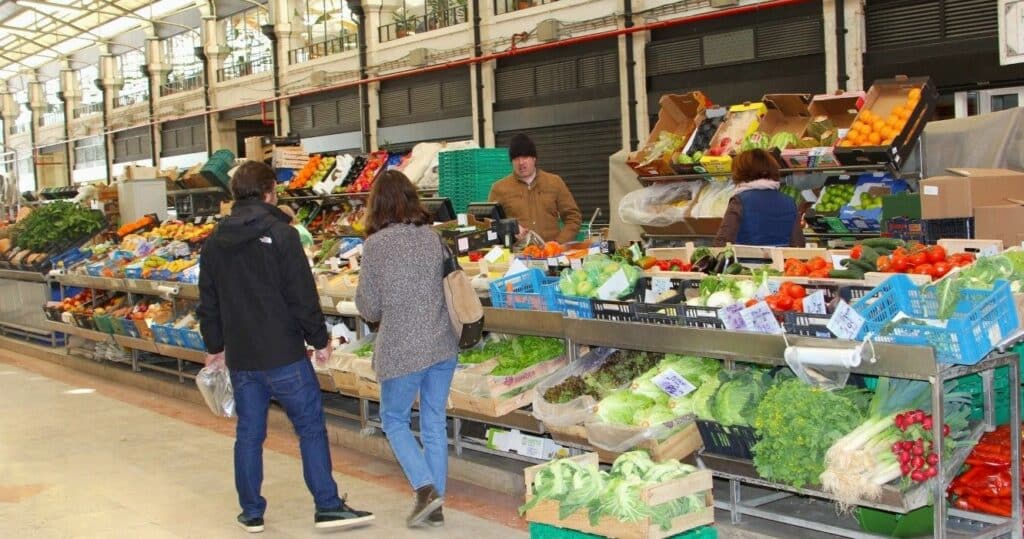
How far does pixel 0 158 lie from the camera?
135 feet

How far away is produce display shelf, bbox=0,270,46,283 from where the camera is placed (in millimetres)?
12380

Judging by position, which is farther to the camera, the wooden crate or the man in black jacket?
the man in black jacket

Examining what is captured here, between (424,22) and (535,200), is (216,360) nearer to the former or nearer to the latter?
(535,200)

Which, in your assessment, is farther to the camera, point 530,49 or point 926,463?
point 530,49

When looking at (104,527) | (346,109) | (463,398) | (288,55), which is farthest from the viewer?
(288,55)

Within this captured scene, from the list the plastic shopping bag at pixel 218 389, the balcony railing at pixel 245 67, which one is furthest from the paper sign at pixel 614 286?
the balcony railing at pixel 245 67

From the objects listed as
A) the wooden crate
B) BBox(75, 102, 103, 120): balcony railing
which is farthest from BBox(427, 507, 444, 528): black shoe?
BBox(75, 102, 103, 120): balcony railing

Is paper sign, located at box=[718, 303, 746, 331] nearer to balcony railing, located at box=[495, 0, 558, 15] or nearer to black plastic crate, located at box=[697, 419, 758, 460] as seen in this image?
black plastic crate, located at box=[697, 419, 758, 460]

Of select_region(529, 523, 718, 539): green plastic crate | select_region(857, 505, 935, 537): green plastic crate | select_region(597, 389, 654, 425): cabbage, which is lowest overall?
select_region(857, 505, 935, 537): green plastic crate

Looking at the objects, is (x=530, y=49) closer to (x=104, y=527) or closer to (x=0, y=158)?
(x=104, y=527)

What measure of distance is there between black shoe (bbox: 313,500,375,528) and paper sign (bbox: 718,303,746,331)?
1.98 meters

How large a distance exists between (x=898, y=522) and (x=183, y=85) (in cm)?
2450

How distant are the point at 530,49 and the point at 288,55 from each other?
7651 millimetres

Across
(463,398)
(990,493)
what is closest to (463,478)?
(463,398)
